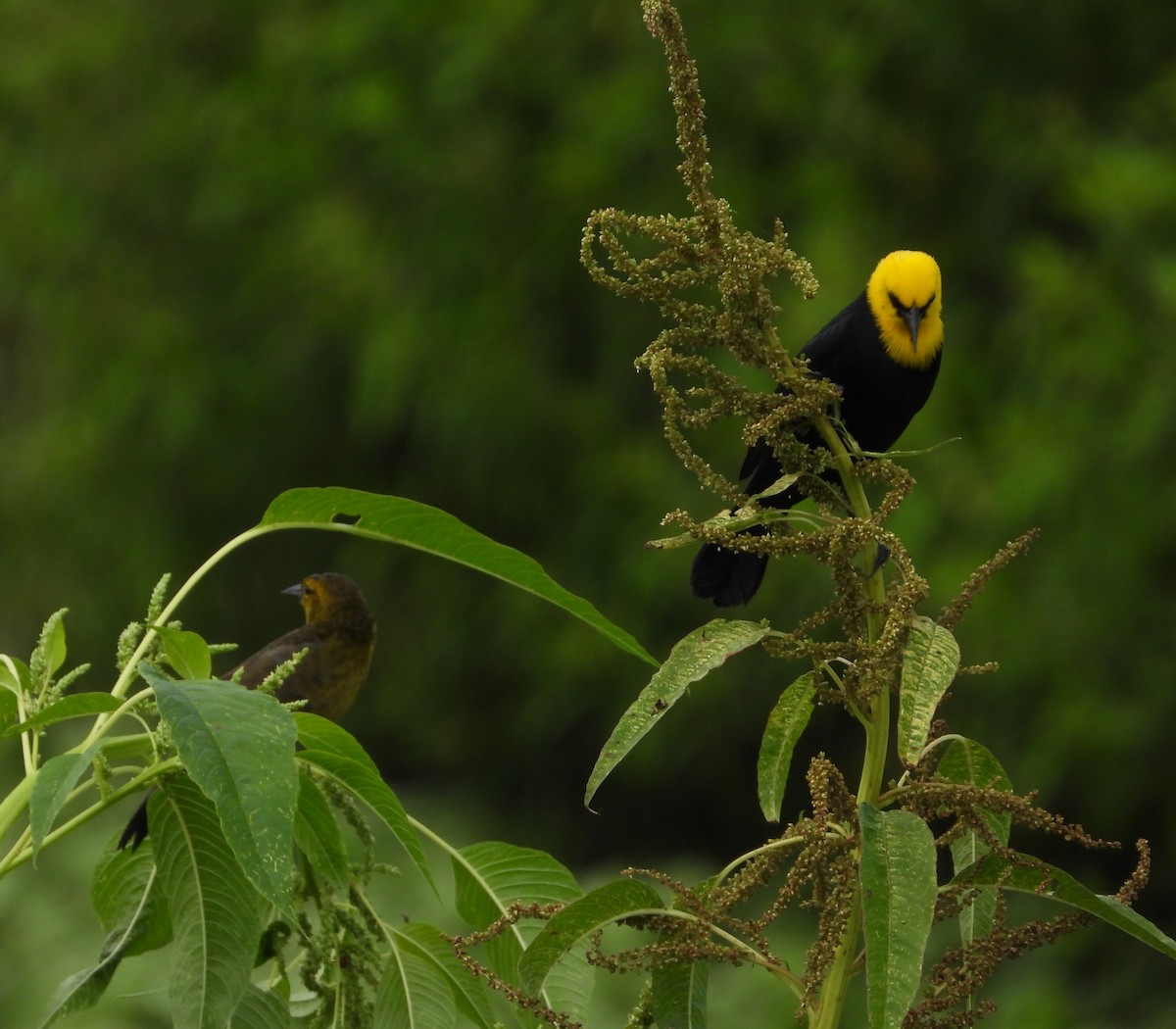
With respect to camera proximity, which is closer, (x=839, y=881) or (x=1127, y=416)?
(x=839, y=881)

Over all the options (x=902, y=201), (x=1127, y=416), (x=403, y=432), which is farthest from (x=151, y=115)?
(x=1127, y=416)

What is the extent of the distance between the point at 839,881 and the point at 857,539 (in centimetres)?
24

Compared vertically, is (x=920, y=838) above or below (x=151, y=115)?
below

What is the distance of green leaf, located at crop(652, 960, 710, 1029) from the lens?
1.29 meters

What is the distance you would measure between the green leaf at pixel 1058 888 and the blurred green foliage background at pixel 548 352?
4.57 meters

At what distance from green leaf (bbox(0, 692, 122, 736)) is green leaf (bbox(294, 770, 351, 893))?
196mm

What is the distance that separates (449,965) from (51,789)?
506 millimetres

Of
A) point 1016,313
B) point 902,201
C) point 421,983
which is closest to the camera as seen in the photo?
point 421,983

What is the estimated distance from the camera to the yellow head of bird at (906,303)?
2.61 meters

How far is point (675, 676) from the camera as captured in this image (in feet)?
4.02

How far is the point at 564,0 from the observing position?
793 cm

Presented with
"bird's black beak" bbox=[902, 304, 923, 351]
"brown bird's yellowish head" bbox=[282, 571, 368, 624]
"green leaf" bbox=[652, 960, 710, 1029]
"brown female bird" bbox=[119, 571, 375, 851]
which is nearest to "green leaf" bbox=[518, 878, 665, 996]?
"green leaf" bbox=[652, 960, 710, 1029]

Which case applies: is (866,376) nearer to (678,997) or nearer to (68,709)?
(678,997)

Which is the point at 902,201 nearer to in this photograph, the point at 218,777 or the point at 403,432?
the point at 403,432
